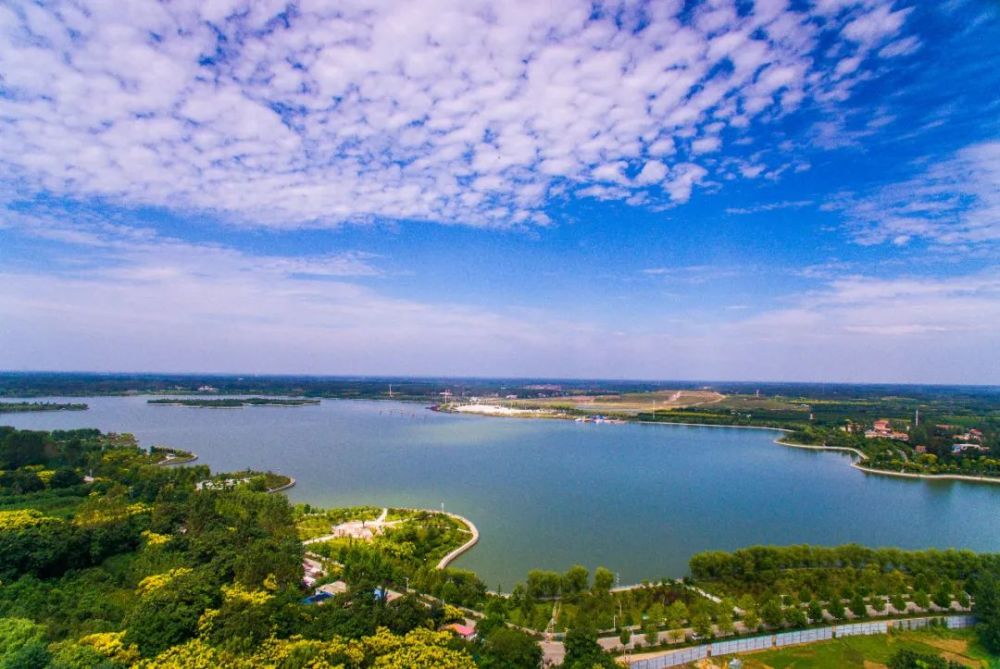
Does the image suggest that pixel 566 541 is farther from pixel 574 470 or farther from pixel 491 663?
pixel 574 470

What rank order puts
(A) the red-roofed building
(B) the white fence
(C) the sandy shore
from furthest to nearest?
(C) the sandy shore < (A) the red-roofed building < (B) the white fence

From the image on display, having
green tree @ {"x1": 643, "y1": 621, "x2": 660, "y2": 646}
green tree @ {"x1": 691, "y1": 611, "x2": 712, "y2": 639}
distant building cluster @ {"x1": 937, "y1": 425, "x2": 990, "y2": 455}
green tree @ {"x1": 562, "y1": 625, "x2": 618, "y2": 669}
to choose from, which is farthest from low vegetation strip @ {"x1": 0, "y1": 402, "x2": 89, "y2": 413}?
distant building cluster @ {"x1": 937, "y1": 425, "x2": 990, "y2": 455}

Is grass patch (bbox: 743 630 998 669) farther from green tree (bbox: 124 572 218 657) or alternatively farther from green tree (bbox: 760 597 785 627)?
green tree (bbox: 124 572 218 657)

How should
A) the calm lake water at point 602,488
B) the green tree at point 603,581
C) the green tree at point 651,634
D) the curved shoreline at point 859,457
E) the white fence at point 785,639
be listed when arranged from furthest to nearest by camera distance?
the curved shoreline at point 859,457, the calm lake water at point 602,488, the green tree at point 603,581, the green tree at point 651,634, the white fence at point 785,639

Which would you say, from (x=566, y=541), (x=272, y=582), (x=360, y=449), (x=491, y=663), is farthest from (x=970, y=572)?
(x=360, y=449)

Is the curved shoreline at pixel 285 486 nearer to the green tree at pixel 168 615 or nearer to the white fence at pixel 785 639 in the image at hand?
the green tree at pixel 168 615

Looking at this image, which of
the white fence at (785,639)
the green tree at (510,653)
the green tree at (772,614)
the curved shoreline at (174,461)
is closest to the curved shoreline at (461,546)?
the green tree at (510,653)

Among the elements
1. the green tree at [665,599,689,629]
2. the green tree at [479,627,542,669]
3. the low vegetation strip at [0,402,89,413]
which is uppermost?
the low vegetation strip at [0,402,89,413]
